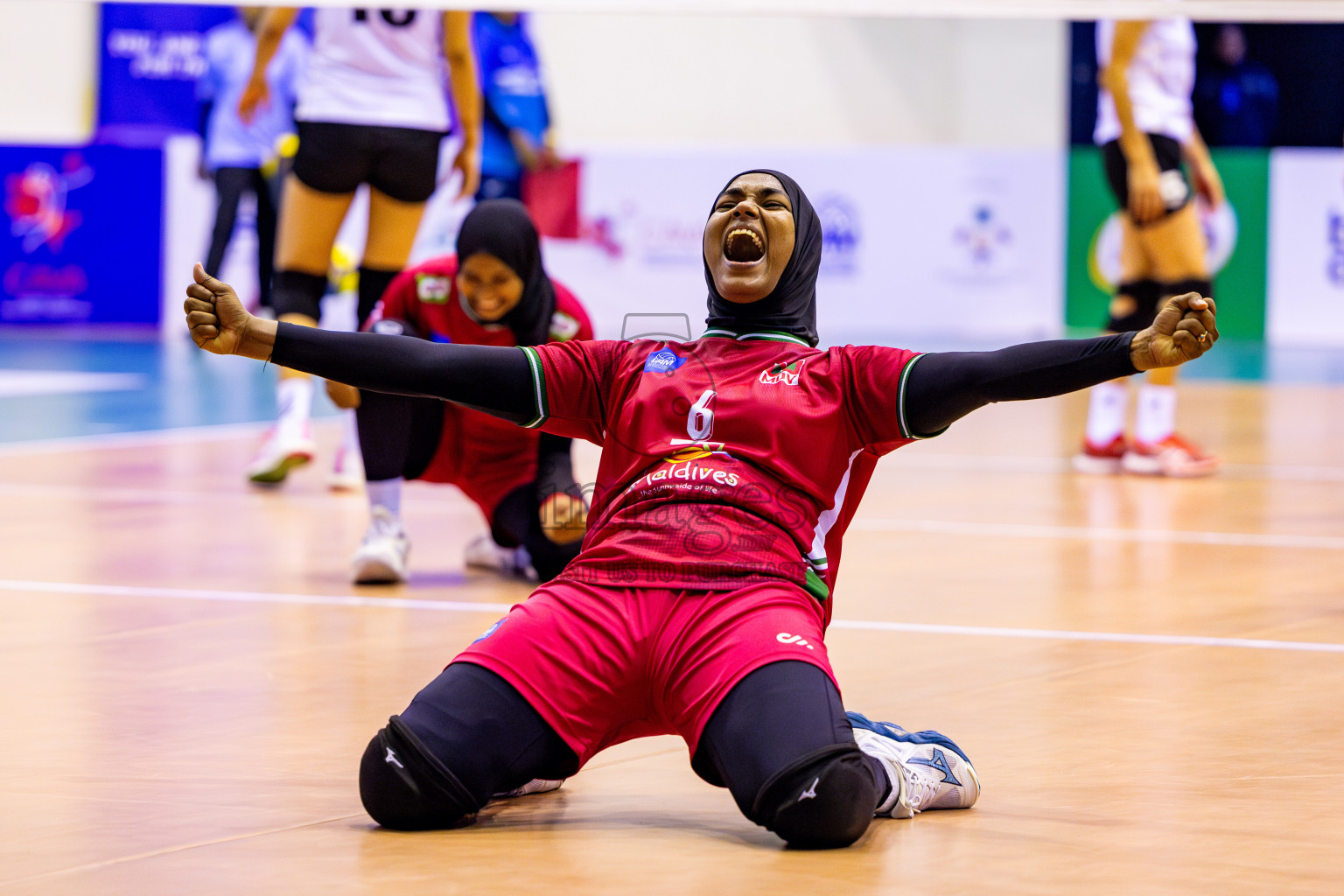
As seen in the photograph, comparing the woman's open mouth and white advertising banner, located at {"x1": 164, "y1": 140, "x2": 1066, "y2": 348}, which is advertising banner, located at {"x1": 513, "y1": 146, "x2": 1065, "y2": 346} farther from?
the woman's open mouth

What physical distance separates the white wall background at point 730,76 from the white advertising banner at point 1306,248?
413 centimetres

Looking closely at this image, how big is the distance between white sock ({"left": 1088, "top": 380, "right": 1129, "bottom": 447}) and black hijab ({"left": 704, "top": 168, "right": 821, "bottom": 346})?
15.8 ft

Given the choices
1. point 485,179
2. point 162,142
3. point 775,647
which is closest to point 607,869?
point 775,647

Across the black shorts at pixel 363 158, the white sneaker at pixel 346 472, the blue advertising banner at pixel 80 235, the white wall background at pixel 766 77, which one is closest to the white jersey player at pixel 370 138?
the black shorts at pixel 363 158

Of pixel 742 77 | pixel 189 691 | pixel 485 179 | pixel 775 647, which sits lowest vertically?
pixel 189 691

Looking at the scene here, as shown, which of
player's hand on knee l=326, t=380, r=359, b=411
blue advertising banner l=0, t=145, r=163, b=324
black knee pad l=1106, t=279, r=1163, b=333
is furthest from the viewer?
blue advertising banner l=0, t=145, r=163, b=324

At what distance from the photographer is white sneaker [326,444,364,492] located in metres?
6.84

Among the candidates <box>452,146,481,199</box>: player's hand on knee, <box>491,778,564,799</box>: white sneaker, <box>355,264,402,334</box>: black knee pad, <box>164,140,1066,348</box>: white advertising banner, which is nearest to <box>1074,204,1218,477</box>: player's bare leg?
<box>452,146,481,199</box>: player's hand on knee

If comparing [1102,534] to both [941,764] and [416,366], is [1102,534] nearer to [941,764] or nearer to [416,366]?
[941,764]

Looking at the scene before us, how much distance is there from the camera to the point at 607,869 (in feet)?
8.21

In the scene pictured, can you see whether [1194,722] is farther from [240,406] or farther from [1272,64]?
[1272,64]

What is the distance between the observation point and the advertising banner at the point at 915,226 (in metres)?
14.7

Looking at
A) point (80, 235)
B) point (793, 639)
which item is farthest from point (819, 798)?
point (80, 235)

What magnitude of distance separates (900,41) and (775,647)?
1637cm
